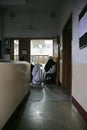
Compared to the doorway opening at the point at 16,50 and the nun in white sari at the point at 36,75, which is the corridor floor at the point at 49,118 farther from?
the doorway opening at the point at 16,50

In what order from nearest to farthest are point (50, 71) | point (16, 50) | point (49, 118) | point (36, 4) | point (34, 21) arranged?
1. point (49, 118)
2. point (36, 4)
3. point (50, 71)
4. point (34, 21)
5. point (16, 50)

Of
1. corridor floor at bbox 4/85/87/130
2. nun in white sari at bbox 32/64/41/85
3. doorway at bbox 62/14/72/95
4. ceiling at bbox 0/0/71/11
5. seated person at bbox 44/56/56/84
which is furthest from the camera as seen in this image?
seated person at bbox 44/56/56/84

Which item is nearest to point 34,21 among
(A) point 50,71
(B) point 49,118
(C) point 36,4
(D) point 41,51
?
(C) point 36,4

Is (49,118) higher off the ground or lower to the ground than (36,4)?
lower

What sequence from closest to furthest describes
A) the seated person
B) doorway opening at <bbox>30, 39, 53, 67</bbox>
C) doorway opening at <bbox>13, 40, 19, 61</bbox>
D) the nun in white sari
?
1. the nun in white sari
2. the seated person
3. doorway opening at <bbox>13, 40, 19, 61</bbox>
4. doorway opening at <bbox>30, 39, 53, 67</bbox>

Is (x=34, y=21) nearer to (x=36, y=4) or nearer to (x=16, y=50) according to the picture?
(x=36, y=4)

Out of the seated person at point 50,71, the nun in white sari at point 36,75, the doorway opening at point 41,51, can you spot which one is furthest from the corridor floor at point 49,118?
the doorway opening at point 41,51

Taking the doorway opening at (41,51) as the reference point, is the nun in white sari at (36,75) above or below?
below

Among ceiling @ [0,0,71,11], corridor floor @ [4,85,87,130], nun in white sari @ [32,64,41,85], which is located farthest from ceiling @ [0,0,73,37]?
corridor floor @ [4,85,87,130]


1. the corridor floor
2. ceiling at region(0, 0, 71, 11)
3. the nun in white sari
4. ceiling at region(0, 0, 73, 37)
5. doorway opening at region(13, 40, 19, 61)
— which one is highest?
ceiling at region(0, 0, 71, 11)

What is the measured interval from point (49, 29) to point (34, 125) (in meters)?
7.43

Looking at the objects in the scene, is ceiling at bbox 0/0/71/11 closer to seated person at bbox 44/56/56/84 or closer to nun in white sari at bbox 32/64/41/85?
seated person at bbox 44/56/56/84

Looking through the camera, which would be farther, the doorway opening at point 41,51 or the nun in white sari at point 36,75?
the doorway opening at point 41,51

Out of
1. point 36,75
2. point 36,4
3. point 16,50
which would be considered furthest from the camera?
point 16,50
